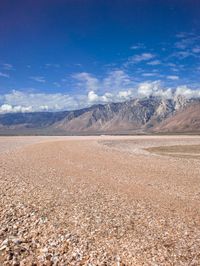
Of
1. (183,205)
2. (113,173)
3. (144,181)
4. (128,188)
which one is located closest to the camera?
(183,205)

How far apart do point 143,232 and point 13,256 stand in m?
4.97

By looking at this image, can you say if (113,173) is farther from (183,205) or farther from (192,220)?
(192,220)

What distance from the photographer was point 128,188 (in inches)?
845

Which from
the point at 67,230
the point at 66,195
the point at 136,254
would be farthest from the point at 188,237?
the point at 66,195

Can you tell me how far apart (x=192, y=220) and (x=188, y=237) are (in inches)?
88.1

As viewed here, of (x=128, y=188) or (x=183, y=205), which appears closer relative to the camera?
(x=183, y=205)

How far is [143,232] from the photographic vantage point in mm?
12414

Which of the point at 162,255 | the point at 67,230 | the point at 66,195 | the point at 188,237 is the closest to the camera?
the point at 162,255

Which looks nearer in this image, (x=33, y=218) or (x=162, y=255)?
(x=162, y=255)

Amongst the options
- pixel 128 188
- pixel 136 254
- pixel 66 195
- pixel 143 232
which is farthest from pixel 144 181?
pixel 136 254

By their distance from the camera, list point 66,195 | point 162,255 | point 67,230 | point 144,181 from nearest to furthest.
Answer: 1. point 162,255
2. point 67,230
3. point 66,195
4. point 144,181

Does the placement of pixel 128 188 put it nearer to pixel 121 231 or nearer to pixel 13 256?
pixel 121 231

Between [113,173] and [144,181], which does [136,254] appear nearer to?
[144,181]

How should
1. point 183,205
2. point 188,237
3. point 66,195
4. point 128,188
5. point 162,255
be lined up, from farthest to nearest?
point 128,188, point 66,195, point 183,205, point 188,237, point 162,255
